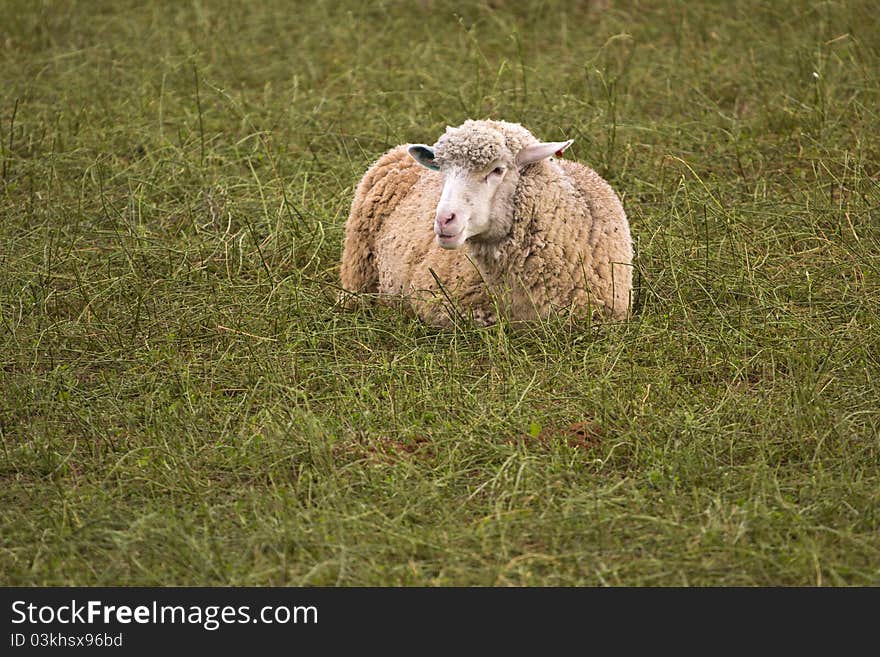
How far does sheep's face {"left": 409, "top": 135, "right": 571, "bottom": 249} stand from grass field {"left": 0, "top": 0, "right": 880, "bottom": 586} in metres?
0.45

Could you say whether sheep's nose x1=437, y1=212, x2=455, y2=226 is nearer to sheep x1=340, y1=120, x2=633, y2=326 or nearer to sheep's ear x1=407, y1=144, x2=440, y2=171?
sheep x1=340, y1=120, x2=633, y2=326

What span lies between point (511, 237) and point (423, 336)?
610 mm

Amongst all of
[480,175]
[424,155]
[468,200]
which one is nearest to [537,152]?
[480,175]

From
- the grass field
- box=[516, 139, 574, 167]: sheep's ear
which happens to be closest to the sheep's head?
box=[516, 139, 574, 167]: sheep's ear

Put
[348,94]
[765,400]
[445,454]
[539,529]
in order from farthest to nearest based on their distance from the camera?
[348,94] < [765,400] < [445,454] < [539,529]

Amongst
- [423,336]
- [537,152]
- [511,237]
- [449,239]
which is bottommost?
[423,336]

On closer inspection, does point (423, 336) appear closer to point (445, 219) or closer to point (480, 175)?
point (445, 219)

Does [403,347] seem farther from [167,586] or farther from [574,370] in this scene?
[167,586]

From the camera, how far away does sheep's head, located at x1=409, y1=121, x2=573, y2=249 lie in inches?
204

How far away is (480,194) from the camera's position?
5262 millimetres

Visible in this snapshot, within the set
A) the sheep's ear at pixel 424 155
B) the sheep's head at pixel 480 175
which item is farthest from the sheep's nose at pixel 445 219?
the sheep's ear at pixel 424 155
